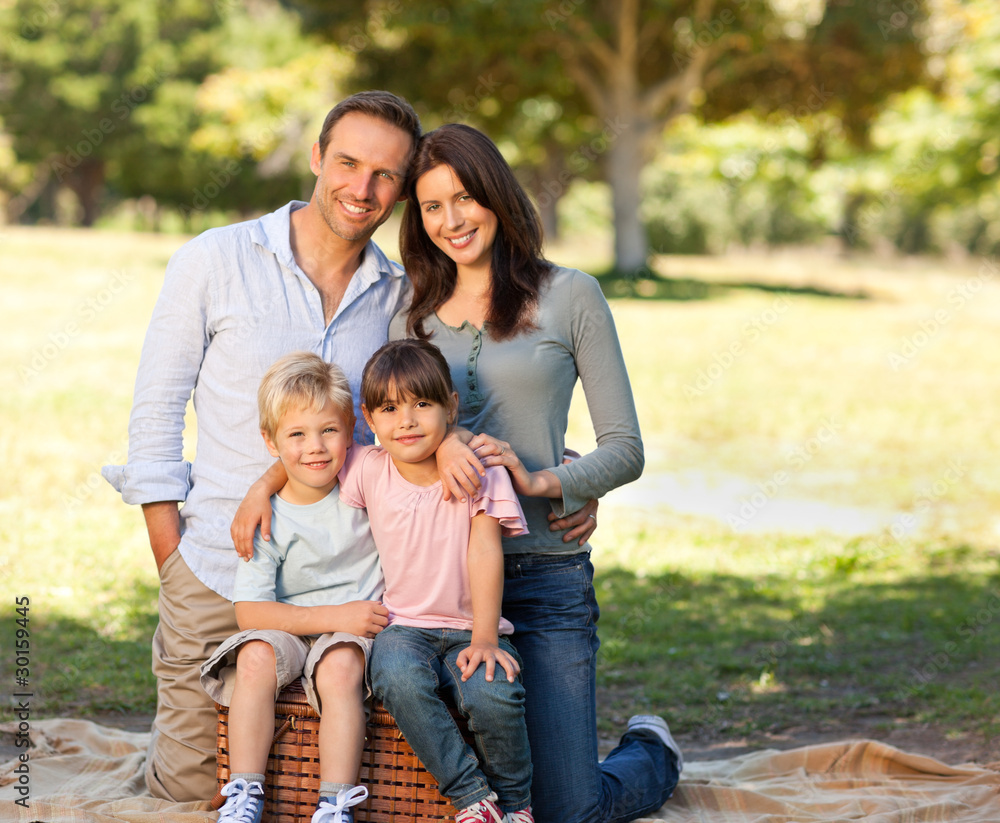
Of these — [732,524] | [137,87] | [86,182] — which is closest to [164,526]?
[732,524]

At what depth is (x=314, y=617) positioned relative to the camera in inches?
116

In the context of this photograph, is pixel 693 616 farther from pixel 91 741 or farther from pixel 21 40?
pixel 21 40

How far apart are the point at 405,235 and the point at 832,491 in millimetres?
5988

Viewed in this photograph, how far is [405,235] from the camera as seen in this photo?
338 centimetres

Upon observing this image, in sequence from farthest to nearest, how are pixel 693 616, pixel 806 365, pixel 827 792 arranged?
pixel 806 365 → pixel 693 616 → pixel 827 792

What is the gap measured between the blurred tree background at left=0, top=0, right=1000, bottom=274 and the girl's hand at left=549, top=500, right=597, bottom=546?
10574mm

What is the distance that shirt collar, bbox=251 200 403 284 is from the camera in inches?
129

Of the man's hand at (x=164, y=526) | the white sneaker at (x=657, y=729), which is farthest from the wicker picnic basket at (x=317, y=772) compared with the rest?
the white sneaker at (x=657, y=729)

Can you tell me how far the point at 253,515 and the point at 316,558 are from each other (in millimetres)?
212

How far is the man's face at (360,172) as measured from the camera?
10.6 ft

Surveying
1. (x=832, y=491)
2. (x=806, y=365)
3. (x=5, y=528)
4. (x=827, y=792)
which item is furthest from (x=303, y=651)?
(x=806, y=365)

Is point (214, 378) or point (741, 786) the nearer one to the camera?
point (214, 378)

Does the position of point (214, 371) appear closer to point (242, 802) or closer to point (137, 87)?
point (242, 802)

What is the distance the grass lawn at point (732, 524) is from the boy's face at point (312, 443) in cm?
200
